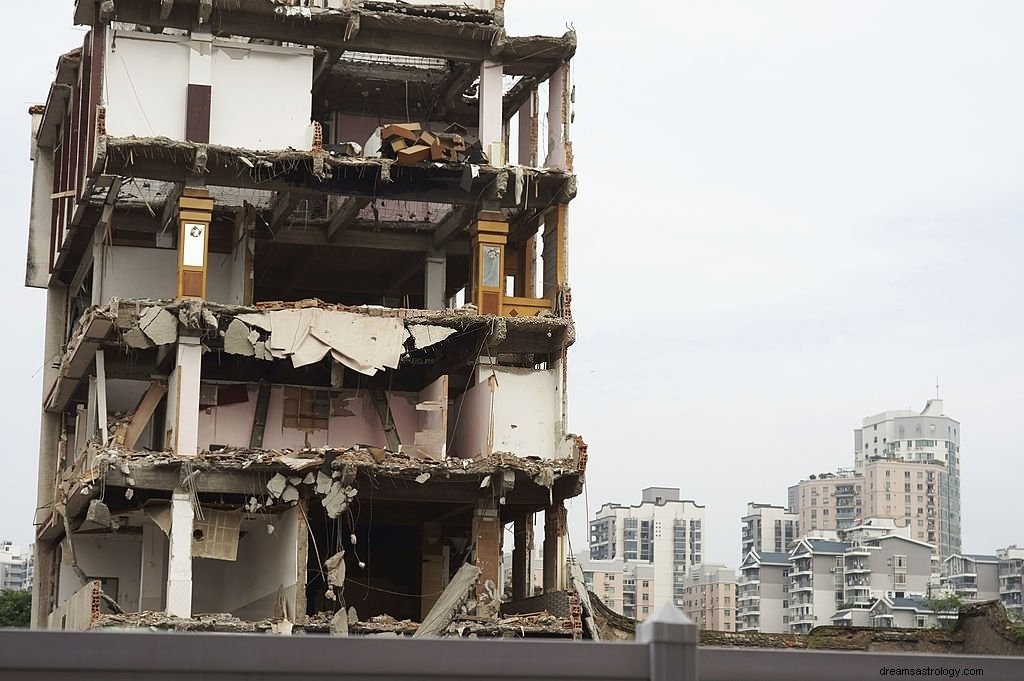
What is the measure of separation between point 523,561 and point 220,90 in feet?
43.3

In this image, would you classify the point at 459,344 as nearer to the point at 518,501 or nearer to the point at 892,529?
the point at 518,501

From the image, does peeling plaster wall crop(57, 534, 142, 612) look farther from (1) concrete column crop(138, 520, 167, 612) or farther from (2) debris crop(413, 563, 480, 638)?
(2) debris crop(413, 563, 480, 638)

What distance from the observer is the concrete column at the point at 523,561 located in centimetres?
3725

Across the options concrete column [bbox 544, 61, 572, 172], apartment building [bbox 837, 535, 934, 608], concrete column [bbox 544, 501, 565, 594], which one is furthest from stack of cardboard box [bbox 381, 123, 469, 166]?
apartment building [bbox 837, 535, 934, 608]

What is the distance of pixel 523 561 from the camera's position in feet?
123

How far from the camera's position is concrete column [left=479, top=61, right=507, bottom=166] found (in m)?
35.1

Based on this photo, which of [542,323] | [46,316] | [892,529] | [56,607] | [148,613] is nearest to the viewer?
[148,613]

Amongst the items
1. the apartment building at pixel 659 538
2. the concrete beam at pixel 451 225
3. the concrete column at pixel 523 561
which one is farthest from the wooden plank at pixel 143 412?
the apartment building at pixel 659 538

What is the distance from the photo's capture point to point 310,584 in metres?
40.6

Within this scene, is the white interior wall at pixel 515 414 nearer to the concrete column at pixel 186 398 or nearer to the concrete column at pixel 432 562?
the concrete column at pixel 432 562

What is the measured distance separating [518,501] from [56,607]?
13339 mm

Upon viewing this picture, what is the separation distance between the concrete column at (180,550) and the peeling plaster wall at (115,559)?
20.7 ft

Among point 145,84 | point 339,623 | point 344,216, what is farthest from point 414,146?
point 339,623

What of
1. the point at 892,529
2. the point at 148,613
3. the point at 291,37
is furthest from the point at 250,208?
the point at 892,529
